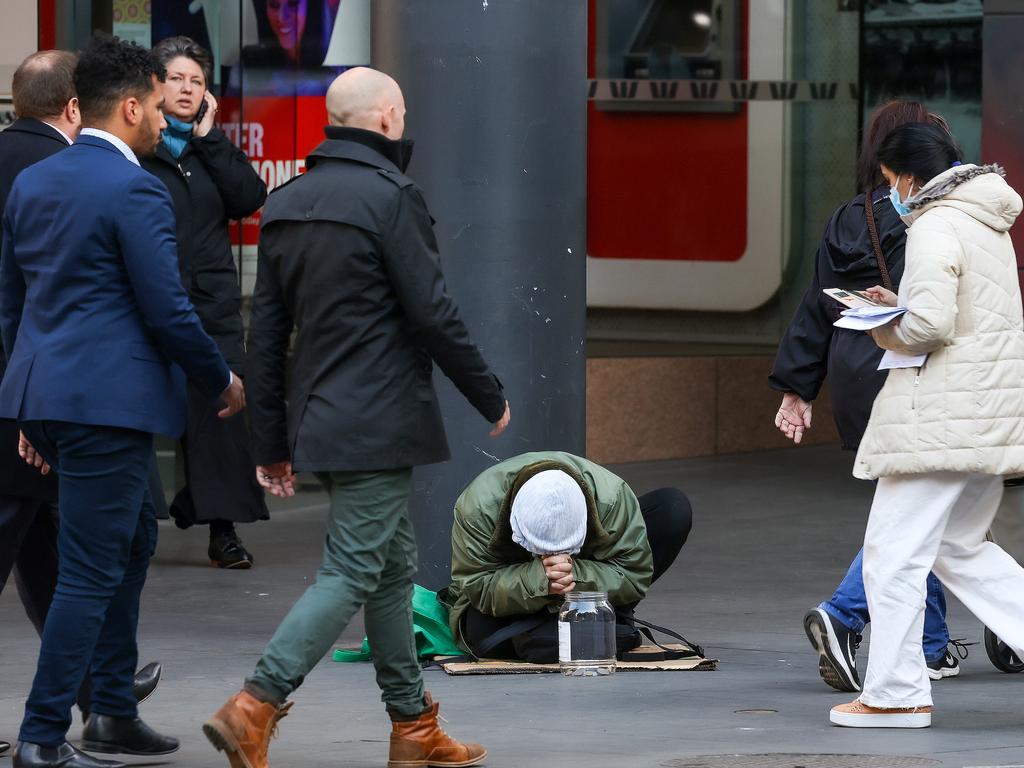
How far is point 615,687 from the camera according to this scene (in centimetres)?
623

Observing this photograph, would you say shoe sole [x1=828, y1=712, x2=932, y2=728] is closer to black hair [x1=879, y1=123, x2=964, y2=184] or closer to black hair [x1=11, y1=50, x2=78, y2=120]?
black hair [x1=879, y1=123, x2=964, y2=184]

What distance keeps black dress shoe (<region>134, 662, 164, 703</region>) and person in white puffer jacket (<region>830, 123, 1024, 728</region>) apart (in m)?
1.81

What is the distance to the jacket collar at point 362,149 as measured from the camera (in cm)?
516

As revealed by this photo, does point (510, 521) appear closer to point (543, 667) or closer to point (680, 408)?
point (543, 667)

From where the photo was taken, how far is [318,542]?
9539mm

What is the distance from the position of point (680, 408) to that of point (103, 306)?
8096 mm

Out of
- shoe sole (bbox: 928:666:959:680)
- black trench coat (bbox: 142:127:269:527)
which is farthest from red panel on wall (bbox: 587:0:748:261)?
shoe sole (bbox: 928:666:959:680)

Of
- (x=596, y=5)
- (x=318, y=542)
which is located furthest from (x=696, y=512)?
(x=596, y=5)

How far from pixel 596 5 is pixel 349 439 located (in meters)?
9.68

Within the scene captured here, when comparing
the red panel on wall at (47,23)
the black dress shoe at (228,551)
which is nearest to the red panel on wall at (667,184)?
the red panel on wall at (47,23)

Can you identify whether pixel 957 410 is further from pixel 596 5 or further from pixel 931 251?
pixel 596 5

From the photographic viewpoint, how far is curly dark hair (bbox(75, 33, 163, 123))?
498cm

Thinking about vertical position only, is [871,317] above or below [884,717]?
above

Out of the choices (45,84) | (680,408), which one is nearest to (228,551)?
(45,84)
